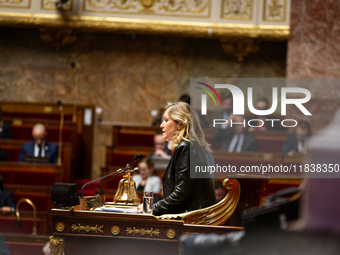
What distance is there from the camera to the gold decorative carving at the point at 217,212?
98.5 inches

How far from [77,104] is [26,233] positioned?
3.83 m

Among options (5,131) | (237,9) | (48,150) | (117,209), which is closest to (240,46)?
(237,9)

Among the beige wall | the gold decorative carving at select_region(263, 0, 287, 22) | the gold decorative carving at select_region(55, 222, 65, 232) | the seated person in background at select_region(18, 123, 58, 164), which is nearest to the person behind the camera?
the gold decorative carving at select_region(55, 222, 65, 232)

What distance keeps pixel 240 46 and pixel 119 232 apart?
227 inches

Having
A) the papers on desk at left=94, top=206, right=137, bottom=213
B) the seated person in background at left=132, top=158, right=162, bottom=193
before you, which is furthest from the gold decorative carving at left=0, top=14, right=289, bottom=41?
the papers on desk at left=94, top=206, right=137, bottom=213

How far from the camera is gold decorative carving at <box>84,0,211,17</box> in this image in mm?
7426

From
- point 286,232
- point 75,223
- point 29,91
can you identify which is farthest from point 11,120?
point 286,232

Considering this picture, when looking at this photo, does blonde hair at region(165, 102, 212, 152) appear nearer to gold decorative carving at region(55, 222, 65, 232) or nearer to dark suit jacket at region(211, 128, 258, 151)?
gold decorative carving at region(55, 222, 65, 232)

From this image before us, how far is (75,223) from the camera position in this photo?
101 inches

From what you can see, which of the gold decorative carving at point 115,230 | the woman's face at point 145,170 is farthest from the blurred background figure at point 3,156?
the gold decorative carving at point 115,230

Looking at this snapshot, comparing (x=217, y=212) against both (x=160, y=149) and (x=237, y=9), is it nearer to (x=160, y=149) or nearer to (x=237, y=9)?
(x=160, y=149)

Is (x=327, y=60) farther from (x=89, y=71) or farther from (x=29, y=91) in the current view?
(x=29, y=91)

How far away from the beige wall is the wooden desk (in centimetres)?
558

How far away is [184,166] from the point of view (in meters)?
2.54
